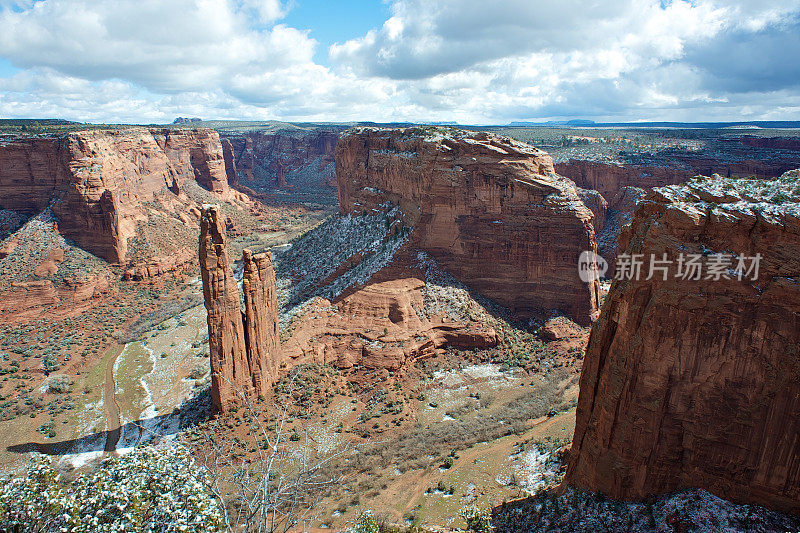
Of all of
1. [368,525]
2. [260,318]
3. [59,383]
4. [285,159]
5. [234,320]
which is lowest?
[59,383]

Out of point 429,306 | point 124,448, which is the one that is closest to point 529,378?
point 429,306

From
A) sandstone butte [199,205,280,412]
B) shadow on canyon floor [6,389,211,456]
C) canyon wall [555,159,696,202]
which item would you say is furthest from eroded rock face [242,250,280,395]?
canyon wall [555,159,696,202]

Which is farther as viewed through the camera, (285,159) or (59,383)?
(285,159)

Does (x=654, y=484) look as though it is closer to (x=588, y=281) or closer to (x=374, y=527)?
(x=374, y=527)

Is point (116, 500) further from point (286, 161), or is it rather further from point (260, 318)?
point (286, 161)

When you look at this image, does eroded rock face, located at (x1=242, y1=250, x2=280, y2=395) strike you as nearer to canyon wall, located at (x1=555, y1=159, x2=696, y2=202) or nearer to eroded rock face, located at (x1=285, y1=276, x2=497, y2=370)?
eroded rock face, located at (x1=285, y1=276, x2=497, y2=370)

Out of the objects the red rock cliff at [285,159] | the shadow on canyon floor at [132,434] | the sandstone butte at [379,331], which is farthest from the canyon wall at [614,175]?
the red rock cliff at [285,159]

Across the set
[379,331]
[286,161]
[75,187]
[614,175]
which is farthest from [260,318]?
[286,161]
